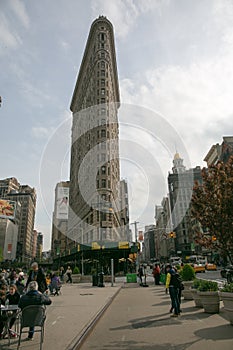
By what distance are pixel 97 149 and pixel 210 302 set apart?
185 ft

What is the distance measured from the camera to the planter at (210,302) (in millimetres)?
10320

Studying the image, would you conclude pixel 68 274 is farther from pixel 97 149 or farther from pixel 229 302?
pixel 97 149

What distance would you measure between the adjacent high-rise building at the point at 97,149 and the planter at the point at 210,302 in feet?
134

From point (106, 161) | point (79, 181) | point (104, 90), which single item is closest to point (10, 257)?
point (79, 181)

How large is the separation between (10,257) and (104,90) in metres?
75.0

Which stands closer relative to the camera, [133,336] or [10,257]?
[133,336]

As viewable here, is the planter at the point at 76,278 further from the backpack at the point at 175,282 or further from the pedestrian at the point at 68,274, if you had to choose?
the backpack at the point at 175,282

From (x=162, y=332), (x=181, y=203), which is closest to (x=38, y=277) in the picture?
(x=162, y=332)

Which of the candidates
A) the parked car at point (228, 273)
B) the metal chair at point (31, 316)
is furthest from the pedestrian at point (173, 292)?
the parked car at point (228, 273)

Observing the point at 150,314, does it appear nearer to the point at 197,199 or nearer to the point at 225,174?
the point at 197,199

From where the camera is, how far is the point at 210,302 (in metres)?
10.4

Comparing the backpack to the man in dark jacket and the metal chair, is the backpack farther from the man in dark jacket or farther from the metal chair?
the metal chair

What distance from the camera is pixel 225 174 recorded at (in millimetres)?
10789

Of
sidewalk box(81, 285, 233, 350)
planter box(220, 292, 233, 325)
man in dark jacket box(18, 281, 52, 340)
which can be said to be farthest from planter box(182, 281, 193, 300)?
man in dark jacket box(18, 281, 52, 340)
